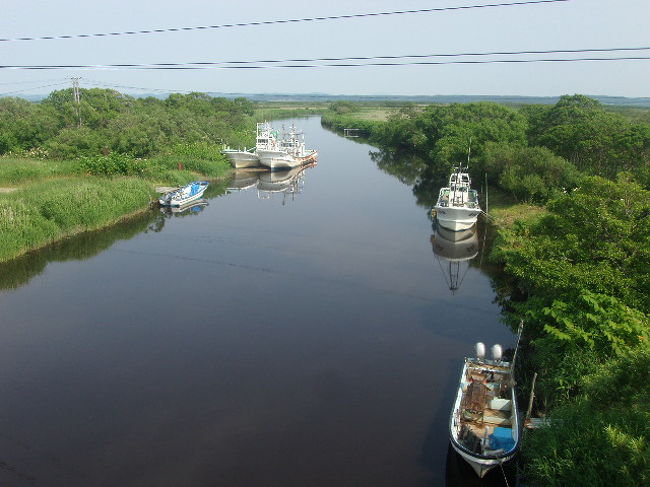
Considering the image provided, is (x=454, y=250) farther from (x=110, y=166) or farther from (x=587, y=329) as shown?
(x=110, y=166)

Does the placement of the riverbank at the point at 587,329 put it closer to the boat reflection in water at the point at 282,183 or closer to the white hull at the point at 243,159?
the boat reflection in water at the point at 282,183

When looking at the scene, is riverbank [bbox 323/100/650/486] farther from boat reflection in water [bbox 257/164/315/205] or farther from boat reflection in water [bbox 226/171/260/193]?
boat reflection in water [bbox 226/171/260/193]

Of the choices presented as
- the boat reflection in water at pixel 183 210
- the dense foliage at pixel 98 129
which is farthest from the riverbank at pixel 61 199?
the dense foliage at pixel 98 129

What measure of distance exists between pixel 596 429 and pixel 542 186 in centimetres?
2692

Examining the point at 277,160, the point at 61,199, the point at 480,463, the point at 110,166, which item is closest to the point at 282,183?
the point at 277,160

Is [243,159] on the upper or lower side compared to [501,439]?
upper

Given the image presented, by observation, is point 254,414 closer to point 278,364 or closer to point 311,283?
point 278,364

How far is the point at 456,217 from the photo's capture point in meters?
29.7

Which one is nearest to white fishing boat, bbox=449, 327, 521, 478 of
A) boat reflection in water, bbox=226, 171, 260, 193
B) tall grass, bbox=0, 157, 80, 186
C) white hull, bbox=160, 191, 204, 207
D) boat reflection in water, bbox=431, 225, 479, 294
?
boat reflection in water, bbox=431, 225, 479, 294

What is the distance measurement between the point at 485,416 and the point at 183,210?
2930cm

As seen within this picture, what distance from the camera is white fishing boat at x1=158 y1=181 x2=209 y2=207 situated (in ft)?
121

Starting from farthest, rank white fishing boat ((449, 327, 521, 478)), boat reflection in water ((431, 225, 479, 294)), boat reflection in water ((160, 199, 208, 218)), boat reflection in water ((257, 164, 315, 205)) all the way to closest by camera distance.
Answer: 1. boat reflection in water ((257, 164, 315, 205))
2. boat reflection in water ((160, 199, 208, 218))
3. boat reflection in water ((431, 225, 479, 294))
4. white fishing boat ((449, 327, 521, 478))

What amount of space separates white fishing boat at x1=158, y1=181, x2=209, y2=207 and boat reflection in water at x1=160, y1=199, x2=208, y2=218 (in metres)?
0.25

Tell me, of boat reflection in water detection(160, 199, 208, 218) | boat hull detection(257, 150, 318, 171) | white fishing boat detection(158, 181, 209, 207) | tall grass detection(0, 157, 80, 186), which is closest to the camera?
tall grass detection(0, 157, 80, 186)
